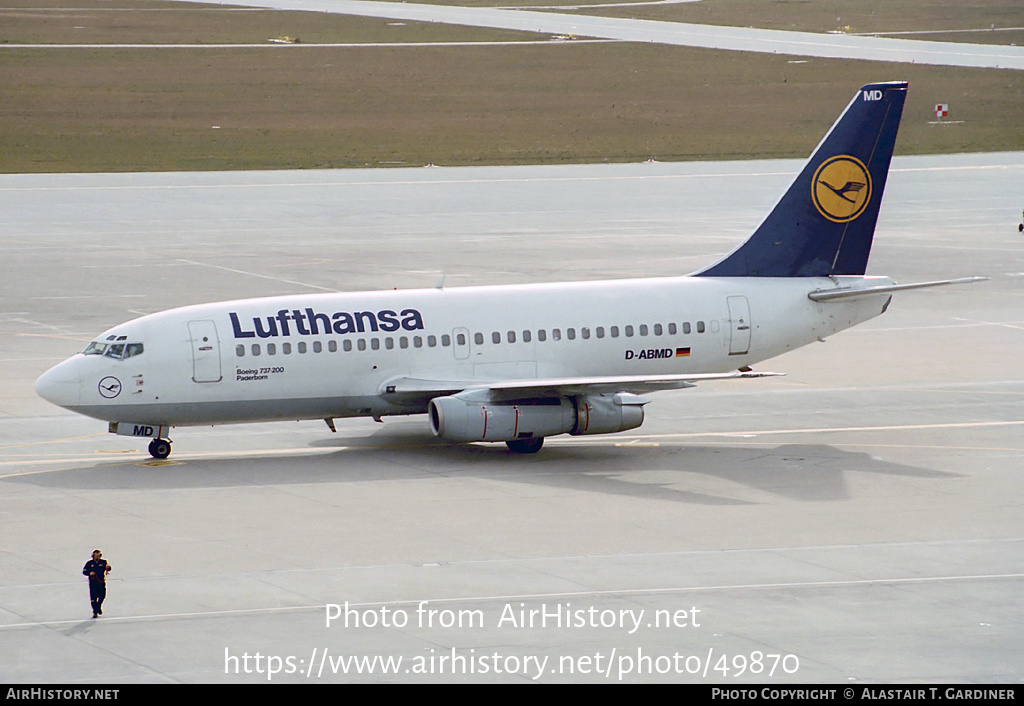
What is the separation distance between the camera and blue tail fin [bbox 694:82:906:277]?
49.2 meters

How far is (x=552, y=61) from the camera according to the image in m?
172

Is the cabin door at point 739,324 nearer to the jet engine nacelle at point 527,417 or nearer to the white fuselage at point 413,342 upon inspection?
the white fuselage at point 413,342

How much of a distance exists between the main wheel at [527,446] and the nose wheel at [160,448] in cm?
915

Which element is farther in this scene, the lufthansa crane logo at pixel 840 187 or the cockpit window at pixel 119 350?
the lufthansa crane logo at pixel 840 187

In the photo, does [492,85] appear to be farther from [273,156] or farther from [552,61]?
[273,156]

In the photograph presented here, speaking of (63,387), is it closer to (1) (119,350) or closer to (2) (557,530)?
(1) (119,350)

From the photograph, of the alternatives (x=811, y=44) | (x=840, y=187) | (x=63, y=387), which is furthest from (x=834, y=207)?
(x=811, y=44)

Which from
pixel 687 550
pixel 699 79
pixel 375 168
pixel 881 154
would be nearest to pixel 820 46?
pixel 699 79

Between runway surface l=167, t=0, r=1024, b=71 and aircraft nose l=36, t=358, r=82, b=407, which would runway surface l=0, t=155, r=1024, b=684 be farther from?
runway surface l=167, t=0, r=1024, b=71

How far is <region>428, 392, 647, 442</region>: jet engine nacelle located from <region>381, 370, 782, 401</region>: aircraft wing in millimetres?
243

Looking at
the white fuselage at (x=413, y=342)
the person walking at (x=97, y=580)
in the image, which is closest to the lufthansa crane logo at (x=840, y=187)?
the white fuselage at (x=413, y=342)

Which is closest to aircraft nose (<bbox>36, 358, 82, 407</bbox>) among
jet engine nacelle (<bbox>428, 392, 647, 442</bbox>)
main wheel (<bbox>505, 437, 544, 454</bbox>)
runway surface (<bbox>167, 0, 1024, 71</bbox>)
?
jet engine nacelle (<bbox>428, 392, 647, 442</bbox>)

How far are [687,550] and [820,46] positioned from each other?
154m

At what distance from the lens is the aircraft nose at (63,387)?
43312 millimetres
